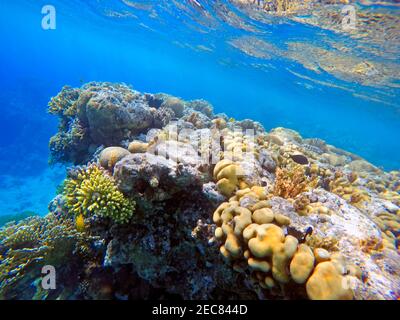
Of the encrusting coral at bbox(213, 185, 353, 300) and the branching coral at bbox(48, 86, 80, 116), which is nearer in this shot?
the encrusting coral at bbox(213, 185, 353, 300)

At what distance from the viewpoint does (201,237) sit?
3.77m

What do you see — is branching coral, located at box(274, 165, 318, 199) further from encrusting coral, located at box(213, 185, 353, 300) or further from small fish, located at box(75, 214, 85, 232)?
small fish, located at box(75, 214, 85, 232)

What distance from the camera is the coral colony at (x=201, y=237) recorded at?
272 centimetres

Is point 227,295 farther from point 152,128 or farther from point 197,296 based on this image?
point 152,128

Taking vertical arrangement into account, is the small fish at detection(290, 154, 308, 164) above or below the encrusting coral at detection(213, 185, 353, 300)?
below

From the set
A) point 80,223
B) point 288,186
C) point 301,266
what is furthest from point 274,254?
point 80,223

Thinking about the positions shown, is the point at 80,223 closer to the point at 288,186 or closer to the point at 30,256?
the point at 30,256

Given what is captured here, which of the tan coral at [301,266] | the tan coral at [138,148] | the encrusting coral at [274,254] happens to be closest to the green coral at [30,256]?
the tan coral at [138,148]

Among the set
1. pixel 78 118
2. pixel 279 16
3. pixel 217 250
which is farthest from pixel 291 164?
pixel 279 16

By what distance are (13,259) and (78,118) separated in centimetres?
500

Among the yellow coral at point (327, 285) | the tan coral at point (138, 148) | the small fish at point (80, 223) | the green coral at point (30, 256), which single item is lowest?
the green coral at point (30, 256)

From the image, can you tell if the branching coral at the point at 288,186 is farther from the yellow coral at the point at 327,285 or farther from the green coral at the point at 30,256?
the green coral at the point at 30,256

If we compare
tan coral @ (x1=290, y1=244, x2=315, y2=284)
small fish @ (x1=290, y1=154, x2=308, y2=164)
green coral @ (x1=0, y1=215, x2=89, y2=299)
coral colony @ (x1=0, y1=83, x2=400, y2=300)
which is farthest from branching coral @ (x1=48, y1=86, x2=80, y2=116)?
tan coral @ (x1=290, y1=244, x2=315, y2=284)

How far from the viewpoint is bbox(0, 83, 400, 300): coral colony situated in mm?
2725
